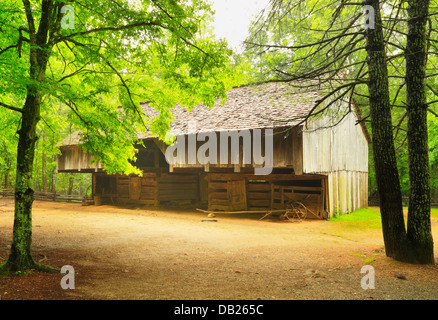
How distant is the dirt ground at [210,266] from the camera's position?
453cm

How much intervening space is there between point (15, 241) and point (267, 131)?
413 inches

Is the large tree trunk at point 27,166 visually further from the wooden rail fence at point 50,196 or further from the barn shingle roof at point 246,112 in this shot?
the wooden rail fence at point 50,196

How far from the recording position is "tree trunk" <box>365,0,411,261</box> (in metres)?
6.50

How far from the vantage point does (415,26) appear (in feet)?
21.2

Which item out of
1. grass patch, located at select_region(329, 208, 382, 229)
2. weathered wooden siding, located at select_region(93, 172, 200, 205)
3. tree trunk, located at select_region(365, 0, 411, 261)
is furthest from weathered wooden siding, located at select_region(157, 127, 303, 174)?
weathered wooden siding, located at select_region(93, 172, 200, 205)

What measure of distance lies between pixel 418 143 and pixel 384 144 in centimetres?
69

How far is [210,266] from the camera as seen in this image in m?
6.36

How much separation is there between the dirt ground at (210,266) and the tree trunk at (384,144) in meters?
0.71

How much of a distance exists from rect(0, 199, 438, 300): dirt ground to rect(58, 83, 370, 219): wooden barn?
3.87m

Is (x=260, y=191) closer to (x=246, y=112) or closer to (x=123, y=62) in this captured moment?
(x=246, y=112)

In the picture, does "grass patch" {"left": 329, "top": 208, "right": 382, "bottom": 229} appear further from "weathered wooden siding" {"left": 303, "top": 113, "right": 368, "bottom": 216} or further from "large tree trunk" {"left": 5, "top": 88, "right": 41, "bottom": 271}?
"large tree trunk" {"left": 5, "top": 88, "right": 41, "bottom": 271}

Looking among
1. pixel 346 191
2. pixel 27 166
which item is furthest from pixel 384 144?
pixel 346 191
